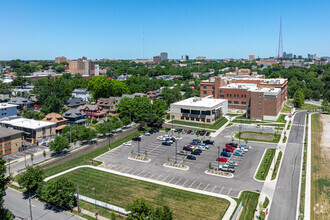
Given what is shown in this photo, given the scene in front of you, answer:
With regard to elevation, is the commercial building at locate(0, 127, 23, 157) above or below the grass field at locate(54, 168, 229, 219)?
above

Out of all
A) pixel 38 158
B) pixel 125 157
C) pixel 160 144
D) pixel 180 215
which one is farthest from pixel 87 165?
pixel 180 215

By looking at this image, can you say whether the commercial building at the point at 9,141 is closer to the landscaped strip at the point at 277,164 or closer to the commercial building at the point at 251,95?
the landscaped strip at the point at 277,164

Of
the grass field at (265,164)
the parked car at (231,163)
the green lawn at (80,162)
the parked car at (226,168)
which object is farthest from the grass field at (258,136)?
the green lawn at (80,162)

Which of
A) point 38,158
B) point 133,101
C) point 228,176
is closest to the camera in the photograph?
point 228,176

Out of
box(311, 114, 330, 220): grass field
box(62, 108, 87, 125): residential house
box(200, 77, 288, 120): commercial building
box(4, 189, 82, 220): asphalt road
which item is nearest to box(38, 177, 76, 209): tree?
box(4, 189, 82, 220): asphalt road

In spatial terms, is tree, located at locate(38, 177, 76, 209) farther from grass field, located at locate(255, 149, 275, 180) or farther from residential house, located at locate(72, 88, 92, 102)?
residential house, located at locate(72, 88, 92, 102)

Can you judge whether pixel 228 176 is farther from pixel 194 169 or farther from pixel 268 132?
pixel 268 132

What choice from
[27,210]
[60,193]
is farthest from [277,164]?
[27,210]
